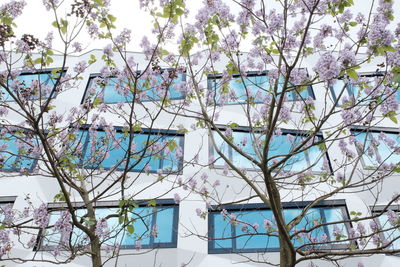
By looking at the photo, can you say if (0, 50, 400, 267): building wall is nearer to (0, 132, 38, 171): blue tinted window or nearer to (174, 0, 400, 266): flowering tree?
(174, 0, 400, 266): flowering tree

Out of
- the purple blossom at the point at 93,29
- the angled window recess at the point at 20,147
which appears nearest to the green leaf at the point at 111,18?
the purple blossom at the point at 93,29

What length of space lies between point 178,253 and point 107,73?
4.07 meters

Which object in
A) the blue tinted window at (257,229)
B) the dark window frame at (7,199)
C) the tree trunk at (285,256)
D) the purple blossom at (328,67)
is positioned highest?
the dark window frame at (7,199)

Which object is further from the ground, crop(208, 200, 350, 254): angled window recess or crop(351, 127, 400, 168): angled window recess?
crop(351, 127, 400, 168): angled window recess

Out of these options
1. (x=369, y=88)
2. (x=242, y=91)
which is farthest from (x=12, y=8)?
(x=242, y=91)

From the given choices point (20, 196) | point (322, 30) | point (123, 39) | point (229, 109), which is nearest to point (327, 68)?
point (322, 30)

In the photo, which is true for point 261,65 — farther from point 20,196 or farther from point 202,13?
point 20,196

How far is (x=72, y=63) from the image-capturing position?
11664mm

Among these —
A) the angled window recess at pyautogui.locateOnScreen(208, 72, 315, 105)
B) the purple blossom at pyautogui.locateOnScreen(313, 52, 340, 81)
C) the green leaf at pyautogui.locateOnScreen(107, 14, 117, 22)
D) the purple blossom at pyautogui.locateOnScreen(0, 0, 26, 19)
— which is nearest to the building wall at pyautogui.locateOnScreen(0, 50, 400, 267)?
the angled window recess at pyautogui.locateOnScreen(208, 72, 315, 105)

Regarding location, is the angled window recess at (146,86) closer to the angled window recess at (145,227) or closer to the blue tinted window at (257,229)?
the angled window recess at (145,227)

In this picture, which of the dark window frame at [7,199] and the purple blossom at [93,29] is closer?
the purple blossom at [93,29]

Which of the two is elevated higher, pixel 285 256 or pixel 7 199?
pixel 7 199

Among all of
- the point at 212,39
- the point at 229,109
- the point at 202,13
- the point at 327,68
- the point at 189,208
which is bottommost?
the point at 327,68

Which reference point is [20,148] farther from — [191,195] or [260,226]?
[260,226]
